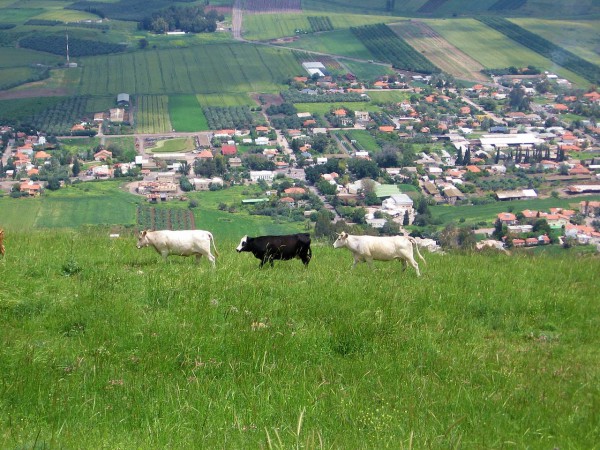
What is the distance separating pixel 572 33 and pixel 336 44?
78.6 feet

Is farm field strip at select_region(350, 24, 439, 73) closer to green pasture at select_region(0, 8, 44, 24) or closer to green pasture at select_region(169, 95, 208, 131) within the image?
green pasture at select_region(169, 95, 208, 131)

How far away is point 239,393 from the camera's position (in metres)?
6.52

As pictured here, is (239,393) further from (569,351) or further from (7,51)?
(7,51)

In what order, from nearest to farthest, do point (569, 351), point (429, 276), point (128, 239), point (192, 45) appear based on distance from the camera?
point (569, 351)
point (429, 276)
point (128, 239)
point (192, 45)

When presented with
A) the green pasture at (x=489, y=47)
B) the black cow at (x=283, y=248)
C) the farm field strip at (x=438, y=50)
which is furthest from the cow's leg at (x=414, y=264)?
the farm field strip at (x=438, y=50)

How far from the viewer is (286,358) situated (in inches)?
289

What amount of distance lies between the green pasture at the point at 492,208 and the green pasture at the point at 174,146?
64.9 ft

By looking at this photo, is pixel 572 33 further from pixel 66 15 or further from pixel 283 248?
pixel 283 248

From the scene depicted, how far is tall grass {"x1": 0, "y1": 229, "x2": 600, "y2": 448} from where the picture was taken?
5.91 meters

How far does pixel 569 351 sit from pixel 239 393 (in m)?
3.14

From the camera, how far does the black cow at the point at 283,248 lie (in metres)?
11.4

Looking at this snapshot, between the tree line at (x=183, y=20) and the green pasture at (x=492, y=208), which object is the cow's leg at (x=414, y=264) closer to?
the green pasture at (x=492, y=208)

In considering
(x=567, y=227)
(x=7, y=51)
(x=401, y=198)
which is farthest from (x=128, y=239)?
(x=7, y=51)

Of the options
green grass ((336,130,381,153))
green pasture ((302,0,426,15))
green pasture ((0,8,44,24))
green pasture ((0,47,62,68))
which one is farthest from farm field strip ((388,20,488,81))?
green pasture ((0,8,44,24))
